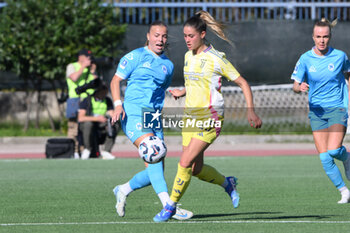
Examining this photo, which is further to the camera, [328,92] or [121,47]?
[121,47]

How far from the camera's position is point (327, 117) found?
9320 mm

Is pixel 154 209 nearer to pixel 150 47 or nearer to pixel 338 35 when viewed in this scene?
pixel 150 47

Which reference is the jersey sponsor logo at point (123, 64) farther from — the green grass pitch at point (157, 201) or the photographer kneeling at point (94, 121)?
the photographer kneeling at point (94, 121)

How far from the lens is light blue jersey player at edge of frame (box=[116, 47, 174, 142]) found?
8.16 m

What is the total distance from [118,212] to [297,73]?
2.72 metres

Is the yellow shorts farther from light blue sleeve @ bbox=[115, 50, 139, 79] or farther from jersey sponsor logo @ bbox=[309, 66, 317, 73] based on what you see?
jersey sponsor logo @ bbox=[309, 66, 317, 73]

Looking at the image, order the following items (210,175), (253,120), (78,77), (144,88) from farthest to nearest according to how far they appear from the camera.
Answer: (78,77), (210,175), (144,88), (253,120)

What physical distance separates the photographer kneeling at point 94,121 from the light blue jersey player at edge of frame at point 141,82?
732 cm

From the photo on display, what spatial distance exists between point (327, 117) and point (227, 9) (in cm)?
1302

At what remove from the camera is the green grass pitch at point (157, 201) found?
7543mm

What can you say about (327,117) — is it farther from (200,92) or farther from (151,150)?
(151,150)

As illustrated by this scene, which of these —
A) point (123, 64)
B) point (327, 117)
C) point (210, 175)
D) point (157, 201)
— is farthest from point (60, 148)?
point (123, 64)

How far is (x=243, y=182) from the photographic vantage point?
11688 millimetres

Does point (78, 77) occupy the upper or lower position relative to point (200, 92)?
lower
